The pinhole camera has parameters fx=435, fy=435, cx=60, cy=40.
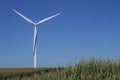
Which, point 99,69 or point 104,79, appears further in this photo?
point 99,69

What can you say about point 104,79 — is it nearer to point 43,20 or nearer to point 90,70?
point 90,70

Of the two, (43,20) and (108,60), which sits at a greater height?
(43,20)

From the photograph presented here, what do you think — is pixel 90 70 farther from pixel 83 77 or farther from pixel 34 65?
pixel 34 65

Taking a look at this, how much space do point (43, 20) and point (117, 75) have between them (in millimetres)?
26086

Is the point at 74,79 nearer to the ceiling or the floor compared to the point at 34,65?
nearer to the floor

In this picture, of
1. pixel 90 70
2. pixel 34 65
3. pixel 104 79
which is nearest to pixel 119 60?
pixel 90 70

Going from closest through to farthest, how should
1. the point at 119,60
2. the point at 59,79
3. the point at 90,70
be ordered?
the point at 59,79 → the point at 90,70 → the point at 119,60

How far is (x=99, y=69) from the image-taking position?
26625 mm

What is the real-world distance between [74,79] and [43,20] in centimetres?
2578

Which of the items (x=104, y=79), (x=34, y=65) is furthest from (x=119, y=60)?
(x=34, y=65)

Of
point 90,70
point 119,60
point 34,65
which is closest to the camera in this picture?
point 90,70

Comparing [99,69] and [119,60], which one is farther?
[119,60]

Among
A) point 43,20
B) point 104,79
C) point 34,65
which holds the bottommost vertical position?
point 104,79

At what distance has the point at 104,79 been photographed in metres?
23.6
